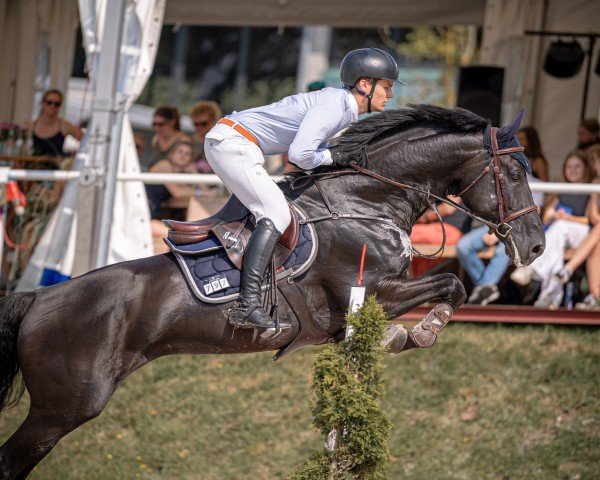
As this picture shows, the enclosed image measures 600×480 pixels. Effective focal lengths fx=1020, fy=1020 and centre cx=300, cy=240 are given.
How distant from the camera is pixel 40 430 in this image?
19.2ft

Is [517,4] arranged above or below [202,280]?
above

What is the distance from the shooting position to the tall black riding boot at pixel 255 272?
18.8 ft

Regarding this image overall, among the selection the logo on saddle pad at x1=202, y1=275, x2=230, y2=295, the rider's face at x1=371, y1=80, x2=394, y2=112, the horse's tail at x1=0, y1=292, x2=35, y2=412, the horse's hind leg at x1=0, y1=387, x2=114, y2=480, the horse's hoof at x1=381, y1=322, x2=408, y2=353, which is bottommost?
the horse's hind leg at x1=0, y1=387, x2=114, y2=480

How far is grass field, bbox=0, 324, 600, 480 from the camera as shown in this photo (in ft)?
25.8

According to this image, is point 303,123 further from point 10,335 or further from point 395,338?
point 10,335

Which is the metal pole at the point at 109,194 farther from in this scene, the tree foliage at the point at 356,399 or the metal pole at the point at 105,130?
the tree foliage at the point at 356,399

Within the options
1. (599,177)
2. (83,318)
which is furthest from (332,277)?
(599,177)

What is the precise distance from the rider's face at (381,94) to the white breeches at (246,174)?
2.37ft

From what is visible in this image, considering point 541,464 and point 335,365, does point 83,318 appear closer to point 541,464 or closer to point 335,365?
point 335,365

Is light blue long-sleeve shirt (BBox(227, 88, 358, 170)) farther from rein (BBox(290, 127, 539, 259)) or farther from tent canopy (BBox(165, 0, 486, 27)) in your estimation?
tent canopy (BBox(165, 0, 486, 27))

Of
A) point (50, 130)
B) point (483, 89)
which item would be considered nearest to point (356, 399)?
point (483, 89)

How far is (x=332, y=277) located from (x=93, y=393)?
60.4 inches

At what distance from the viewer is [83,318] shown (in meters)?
5.84

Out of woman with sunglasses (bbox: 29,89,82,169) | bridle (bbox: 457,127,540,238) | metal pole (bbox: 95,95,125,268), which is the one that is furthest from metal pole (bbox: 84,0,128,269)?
bridle (bbox: 457,127,540,238)
